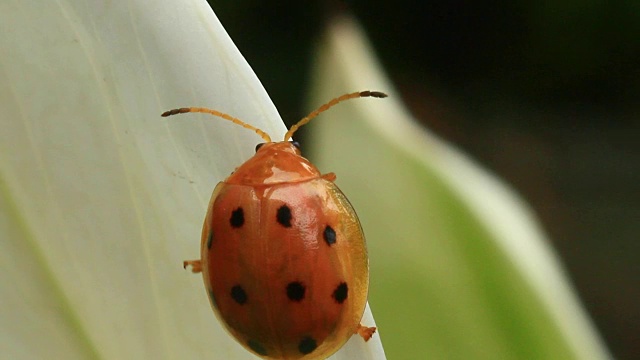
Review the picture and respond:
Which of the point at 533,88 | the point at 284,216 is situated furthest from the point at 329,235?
the point at 533,88

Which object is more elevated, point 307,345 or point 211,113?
point 211,113

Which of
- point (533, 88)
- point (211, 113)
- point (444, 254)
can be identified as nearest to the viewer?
point (211, 113)

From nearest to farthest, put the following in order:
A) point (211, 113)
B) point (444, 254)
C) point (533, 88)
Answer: point (211, 113)
point (444, 254)
point (533, 88)

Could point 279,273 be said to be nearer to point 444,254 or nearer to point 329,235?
point 329,235

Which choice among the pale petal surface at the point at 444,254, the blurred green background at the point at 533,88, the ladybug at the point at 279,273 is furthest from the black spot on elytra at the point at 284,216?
the blurred green background at the point at 533,88

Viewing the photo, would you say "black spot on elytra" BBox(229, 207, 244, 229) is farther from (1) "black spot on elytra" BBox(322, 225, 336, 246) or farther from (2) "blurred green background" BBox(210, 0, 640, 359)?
(2) "blurred green background" BBox(210, 0, 640, 359)

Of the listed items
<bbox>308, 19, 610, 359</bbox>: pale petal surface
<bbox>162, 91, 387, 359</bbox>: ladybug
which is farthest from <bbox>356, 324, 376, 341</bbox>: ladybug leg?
<bbox>308, 19, 610, 359</bbox>: pale petal surface

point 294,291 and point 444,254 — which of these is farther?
point 444,254
